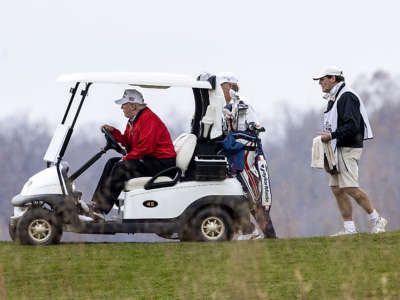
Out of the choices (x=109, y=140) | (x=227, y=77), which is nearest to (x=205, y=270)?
(x=109, y=140)

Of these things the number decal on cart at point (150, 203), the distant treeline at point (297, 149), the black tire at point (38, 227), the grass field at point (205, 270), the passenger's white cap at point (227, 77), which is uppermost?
the distant treeline at point (297, 149)

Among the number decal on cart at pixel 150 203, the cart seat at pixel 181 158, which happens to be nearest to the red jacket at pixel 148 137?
the cart seat at pixel 181 158

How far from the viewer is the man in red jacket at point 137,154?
447 inches

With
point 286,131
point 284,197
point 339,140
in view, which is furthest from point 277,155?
point 284,197

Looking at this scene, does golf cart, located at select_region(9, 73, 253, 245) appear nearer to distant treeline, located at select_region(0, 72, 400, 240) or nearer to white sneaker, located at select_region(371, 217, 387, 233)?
white sneaker, located at select_region(371, 217, 387, 233)

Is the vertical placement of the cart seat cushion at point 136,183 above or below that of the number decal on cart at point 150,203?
above

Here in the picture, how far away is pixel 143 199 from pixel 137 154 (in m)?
0.46

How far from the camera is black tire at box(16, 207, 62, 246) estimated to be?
11250 millimetres

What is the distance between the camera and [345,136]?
11.8 metres

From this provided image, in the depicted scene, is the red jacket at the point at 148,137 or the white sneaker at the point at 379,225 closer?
the red jacket at the point at 148,137

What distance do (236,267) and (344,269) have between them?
2989 mm

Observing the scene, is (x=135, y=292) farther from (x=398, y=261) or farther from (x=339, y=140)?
(x=339, y=140)

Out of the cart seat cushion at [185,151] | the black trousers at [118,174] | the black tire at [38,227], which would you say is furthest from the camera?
the cart seat cushion at [185,151]

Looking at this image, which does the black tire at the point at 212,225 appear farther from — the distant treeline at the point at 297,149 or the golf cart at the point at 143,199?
the distant treeline at the point at 297,149
